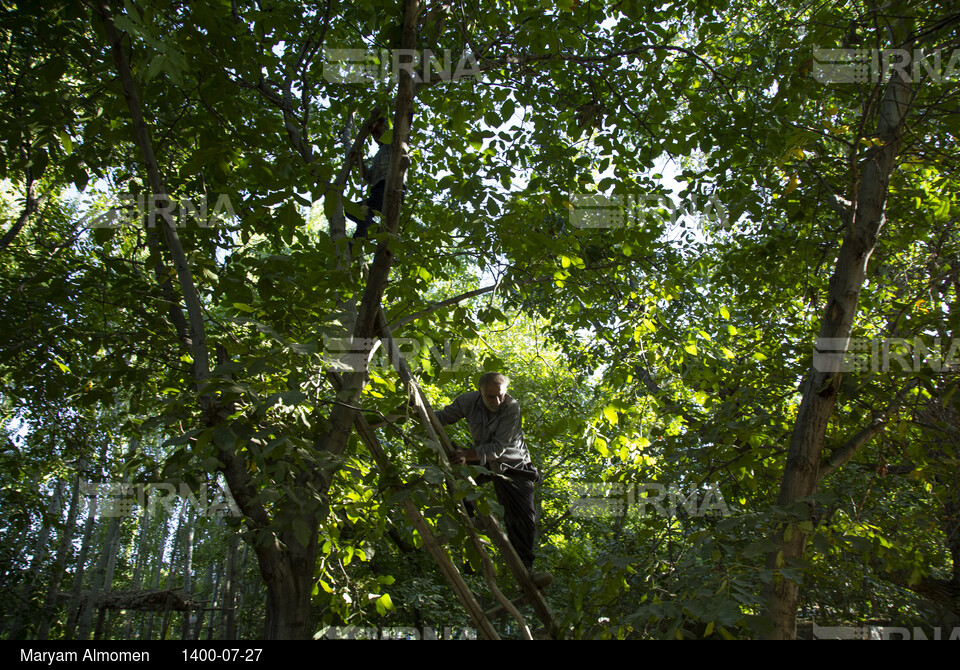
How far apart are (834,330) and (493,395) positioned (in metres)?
2.01

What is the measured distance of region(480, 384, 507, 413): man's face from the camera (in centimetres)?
387

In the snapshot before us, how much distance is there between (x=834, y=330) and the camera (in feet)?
8.72

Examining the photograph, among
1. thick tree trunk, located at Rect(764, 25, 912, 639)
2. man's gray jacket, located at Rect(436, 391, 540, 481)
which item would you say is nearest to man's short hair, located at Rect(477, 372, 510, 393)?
man's gray jacket, located at Rect(436, 391, 540, 481)

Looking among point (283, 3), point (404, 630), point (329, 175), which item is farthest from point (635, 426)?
point (404, 630)

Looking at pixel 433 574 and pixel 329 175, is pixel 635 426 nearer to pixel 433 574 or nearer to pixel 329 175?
pixel 329 175

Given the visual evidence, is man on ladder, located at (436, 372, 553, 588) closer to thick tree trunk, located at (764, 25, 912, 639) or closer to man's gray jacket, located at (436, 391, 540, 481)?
man's gray jacket, located at (436, 391, 540, 481)

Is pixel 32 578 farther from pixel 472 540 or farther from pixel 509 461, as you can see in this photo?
pixel 472 540

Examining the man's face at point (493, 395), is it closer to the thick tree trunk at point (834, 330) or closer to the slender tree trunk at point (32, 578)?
the thick tree trunk at point (834, 330)

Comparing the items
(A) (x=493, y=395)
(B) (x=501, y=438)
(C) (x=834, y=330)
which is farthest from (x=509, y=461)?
(C) (x=834, y=330)

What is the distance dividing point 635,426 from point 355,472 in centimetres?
192

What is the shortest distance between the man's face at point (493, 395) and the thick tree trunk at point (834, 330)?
1790mm

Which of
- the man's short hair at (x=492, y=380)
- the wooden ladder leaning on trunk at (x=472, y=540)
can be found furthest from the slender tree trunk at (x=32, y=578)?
the man's short hair at (x=492, y=380)

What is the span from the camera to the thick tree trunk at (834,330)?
2398 millimetres
